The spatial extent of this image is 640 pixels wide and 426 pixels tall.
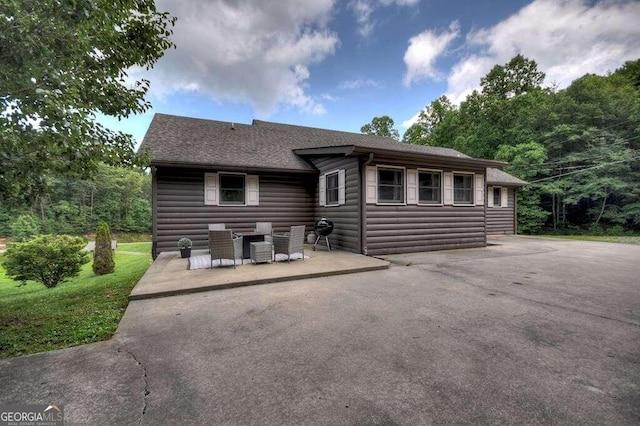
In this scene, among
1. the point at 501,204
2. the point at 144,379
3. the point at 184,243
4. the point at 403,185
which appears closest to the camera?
the point at 144,379

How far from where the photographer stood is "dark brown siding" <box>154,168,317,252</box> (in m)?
8.00

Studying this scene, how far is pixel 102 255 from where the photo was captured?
8578 mm

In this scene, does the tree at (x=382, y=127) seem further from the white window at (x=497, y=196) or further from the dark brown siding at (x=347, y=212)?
the dark brown siding at (x=347, y=212)

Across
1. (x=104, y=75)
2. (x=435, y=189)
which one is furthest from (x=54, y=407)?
(x=435, y=189)

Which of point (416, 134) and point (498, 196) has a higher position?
point (416, 134)

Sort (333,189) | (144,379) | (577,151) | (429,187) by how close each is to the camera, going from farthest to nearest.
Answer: (577,151) < (333,189) < (429,187) < (144,379)

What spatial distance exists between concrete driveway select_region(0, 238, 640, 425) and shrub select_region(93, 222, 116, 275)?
643 centimetres

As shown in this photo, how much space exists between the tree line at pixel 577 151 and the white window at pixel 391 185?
13.3 meters

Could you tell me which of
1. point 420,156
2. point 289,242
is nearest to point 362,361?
point 289,242

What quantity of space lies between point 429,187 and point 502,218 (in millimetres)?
8984

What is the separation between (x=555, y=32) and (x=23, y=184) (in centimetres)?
1813

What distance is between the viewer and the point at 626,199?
15.6m

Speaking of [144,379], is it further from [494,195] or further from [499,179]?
[494,195]

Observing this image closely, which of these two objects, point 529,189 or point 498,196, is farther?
point 529,189
